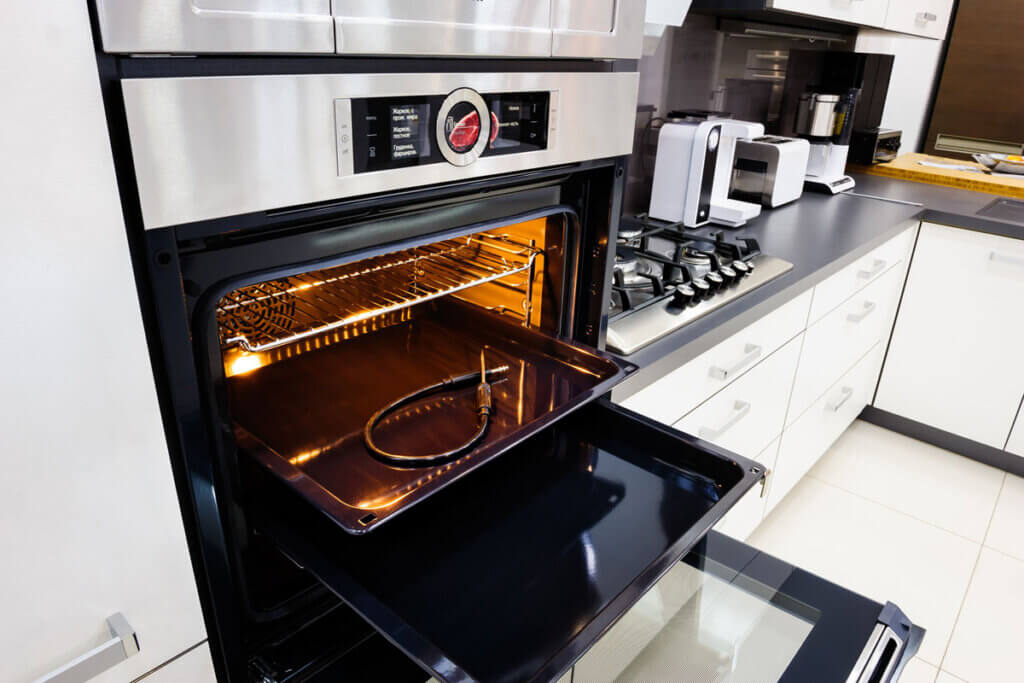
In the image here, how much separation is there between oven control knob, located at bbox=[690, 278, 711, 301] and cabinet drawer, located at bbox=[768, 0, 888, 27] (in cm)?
68

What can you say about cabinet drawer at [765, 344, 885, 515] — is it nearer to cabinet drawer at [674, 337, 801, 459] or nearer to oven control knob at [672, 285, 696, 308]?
cabinet drawer at [674, 337, 801, 459]

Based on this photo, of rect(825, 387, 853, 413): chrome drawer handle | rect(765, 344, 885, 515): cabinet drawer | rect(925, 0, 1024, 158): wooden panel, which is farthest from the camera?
rect(925, 0, 1024, 158): wooden panel

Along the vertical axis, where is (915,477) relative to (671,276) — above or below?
below

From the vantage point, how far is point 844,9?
1.77 metres

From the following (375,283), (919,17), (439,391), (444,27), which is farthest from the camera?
(919,17)

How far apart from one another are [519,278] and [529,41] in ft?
1.29

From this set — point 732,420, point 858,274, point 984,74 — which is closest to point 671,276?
point 732,420

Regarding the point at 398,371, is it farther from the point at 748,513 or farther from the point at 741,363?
the point at 748,513

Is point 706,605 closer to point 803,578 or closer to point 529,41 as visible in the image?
point 803,578

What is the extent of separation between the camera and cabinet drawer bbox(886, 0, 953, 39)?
2.06 meters

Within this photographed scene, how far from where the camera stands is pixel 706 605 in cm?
101

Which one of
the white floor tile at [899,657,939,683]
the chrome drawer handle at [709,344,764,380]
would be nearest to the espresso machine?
the chrome drawer handle at [709,344,764,380]

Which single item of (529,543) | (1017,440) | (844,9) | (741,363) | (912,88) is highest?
(844,9)

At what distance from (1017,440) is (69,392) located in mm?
2707
